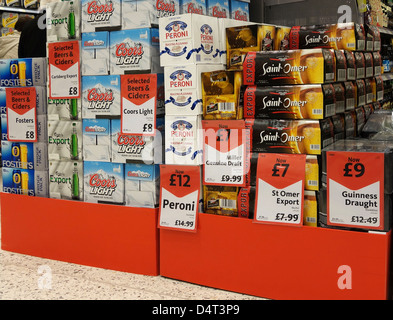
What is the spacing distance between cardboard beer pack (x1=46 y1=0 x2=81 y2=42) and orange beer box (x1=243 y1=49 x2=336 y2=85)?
3.69ft

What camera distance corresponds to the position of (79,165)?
3.22m

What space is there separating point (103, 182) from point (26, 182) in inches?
26.2

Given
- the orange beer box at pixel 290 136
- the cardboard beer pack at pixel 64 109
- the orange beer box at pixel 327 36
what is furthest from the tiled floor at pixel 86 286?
the orange beer box at pixel 327 36

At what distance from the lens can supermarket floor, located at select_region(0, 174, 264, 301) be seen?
272 centimetres

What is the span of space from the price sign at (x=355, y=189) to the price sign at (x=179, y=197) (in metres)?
0.71

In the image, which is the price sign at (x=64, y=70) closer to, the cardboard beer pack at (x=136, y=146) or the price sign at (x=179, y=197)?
the cardboard beer pack at (x=136, y=146)

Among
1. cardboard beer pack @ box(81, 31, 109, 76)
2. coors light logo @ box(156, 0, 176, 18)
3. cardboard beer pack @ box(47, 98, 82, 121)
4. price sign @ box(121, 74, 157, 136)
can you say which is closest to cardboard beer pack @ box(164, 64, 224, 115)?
price sign @ box(121, 74, 157, 136)

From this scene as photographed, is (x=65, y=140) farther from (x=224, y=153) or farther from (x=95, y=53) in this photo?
(x=224, y=153)

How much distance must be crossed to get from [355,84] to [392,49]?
2.26 metres

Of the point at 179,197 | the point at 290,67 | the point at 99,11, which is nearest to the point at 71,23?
the point at 99,11

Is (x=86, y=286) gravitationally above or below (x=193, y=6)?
below

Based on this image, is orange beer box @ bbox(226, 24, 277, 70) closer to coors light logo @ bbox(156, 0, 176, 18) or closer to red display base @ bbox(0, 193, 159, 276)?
coors light logo @ bbox(156, 0, 176, 18)

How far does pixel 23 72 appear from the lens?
346 centimetres
